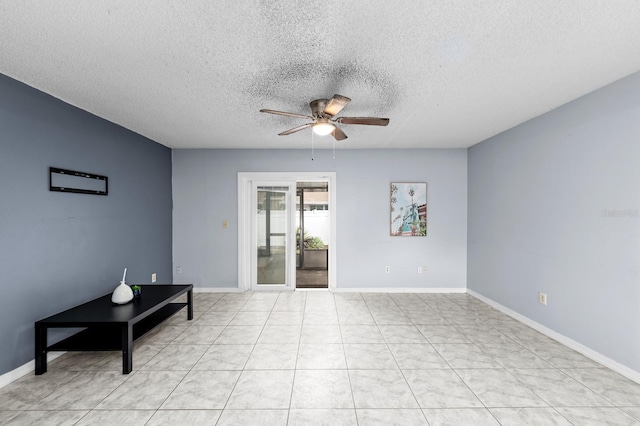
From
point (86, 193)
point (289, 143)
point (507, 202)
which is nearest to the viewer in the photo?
point (86, 193)

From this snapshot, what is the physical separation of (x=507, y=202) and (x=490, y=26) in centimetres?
276

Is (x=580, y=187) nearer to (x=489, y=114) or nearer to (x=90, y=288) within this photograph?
(x=489, y=114)

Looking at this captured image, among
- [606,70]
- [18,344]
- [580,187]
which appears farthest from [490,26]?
[18,344]

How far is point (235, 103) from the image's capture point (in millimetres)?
2830

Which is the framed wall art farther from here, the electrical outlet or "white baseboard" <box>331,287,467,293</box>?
the electrical outlet

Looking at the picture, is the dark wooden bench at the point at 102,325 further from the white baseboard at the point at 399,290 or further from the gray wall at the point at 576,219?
the gray wall at the point at 576,219

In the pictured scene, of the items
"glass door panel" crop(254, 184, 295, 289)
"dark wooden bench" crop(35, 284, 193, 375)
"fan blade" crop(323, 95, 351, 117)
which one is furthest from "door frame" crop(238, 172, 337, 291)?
"fan blade" crop(323, 95, 351, 117)

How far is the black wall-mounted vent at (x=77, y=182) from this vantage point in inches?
102

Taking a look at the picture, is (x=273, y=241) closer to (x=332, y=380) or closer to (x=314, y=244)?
(x=314, y=244)

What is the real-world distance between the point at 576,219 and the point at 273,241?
4.06 metres

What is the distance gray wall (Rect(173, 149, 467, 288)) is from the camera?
475 cm

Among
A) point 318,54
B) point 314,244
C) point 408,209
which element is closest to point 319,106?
point 318,54

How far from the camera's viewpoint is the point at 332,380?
89.2 inches

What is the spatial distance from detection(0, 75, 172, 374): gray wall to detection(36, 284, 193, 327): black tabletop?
6.4 inches
